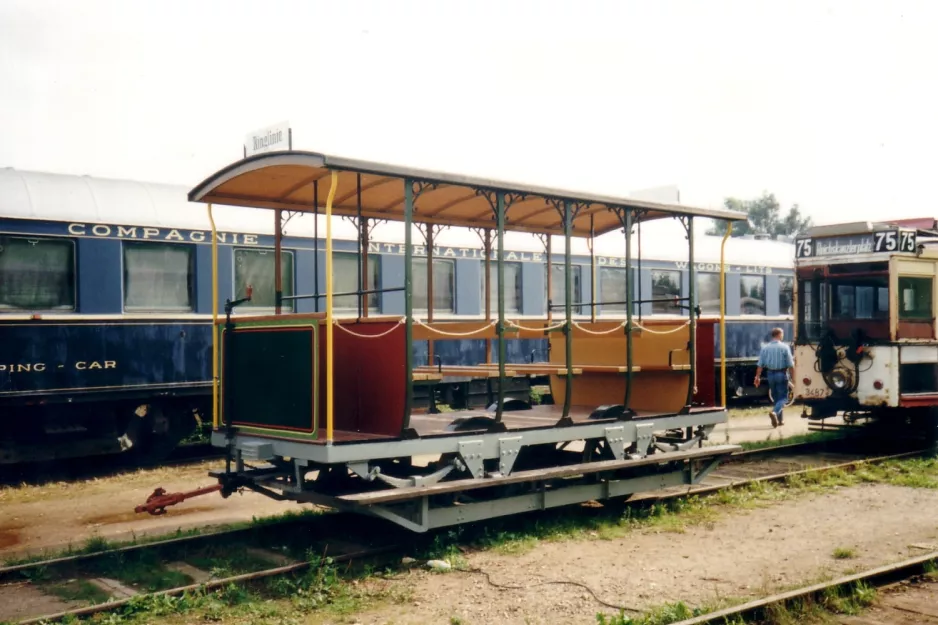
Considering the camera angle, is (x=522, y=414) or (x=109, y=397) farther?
(x=109, y=397)

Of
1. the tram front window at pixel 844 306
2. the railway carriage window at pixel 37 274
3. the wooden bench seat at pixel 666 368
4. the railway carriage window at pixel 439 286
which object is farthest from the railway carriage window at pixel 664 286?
the railway carriage window at pixel 37 274

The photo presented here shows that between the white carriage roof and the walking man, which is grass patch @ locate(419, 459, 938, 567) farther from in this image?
the white carriage roof

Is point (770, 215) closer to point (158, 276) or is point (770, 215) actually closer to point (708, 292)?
point (708, 292)

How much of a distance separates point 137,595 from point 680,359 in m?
5.32

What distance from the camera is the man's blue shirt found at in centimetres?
1348

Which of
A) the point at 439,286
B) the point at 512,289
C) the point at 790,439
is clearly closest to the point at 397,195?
the point at 439,286

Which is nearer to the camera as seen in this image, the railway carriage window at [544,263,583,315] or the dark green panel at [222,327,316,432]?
the dark green panel at [222,327,316,432]

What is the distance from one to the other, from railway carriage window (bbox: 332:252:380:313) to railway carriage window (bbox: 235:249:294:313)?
2.11 feet

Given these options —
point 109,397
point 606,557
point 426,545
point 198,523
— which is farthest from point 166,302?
Result: point 606,557

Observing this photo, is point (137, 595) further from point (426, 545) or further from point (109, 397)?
point (109, 397)

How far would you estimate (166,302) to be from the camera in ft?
35.6

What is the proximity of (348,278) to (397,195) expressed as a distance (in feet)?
16.1

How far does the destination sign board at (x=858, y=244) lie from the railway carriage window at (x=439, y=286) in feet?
16.6

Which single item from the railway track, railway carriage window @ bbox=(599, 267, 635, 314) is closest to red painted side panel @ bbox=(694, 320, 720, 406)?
the railway track
